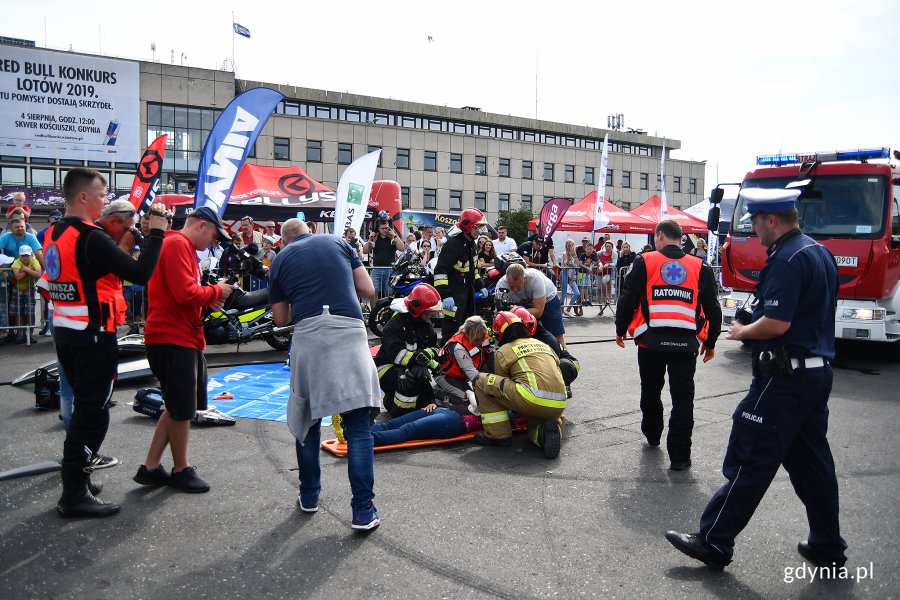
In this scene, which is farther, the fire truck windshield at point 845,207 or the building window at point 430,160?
the building window at point 430,160

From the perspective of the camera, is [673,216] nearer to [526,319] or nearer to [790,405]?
[526,319]

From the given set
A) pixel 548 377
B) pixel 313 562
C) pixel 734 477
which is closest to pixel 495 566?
pixel 313 562

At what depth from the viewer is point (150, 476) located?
178 inches

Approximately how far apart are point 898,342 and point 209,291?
32.5ft

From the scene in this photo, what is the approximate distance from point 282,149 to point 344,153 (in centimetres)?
479

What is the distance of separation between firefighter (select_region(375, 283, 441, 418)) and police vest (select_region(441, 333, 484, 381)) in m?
0.13

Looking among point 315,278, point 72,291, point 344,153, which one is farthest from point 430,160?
point 315,278

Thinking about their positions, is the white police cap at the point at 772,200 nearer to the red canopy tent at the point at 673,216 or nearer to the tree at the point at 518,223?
the red canopy tent at the point at 673,216

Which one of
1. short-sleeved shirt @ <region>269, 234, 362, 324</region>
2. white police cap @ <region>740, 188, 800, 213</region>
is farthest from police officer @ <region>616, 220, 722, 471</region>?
short-sleeved shirt @ <region>269, 234, 362, 324</region>

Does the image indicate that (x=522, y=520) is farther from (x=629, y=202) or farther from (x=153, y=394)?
(x=629, y=202)

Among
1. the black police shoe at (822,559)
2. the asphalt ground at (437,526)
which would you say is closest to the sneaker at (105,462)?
the asphalt ground at (437,526)

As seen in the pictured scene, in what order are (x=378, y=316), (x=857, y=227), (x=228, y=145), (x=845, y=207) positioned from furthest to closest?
(x=378, y=316), (x=228, y=145), (x=845, y=207), (x=857, y=227)

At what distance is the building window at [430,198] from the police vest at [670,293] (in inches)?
2046

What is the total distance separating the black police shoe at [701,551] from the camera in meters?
3.38
